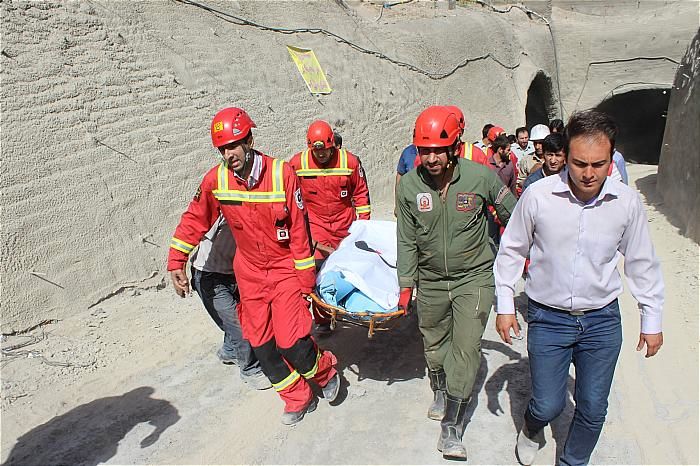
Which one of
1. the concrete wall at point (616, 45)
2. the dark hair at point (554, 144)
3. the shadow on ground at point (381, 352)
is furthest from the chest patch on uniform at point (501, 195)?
the concrete wall at point (616, 45)

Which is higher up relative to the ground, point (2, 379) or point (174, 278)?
point (174, 278)

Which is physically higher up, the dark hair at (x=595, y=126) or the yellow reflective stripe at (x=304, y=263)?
the dark hair at (x=595, y=126)

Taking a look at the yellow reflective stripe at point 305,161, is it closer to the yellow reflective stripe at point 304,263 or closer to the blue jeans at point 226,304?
the blue jeans at point 226,304

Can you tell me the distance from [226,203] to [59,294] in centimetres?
262

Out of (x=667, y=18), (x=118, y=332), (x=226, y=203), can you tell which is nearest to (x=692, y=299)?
(x=226, y=203)

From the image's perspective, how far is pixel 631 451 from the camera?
3.48m

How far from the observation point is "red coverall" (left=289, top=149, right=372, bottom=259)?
5.16 m

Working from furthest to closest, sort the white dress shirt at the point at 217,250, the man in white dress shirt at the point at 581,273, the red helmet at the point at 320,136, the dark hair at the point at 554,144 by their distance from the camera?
the red helmet at the point at 320,136 < the dark hair at the point at 554,144 < the white dress shirt at the point at 217,250 < the man in white dress shirt at the point at 581,273

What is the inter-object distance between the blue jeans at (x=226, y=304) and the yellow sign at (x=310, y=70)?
6.29 metres

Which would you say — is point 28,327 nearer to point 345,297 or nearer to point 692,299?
point 345,297

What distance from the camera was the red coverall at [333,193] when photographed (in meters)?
5.16

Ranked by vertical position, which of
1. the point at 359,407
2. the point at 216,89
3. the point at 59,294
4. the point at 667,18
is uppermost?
the point at 667,18

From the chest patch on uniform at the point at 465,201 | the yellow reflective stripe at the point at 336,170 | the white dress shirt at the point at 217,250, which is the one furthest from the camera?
the yellow reflective stripe at the point at 336,170

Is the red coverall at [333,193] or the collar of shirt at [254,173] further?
the red coverall at [333,193]
